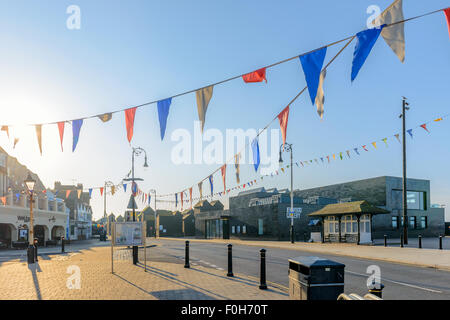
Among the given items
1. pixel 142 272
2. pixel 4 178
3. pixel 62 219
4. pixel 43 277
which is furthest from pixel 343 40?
pixel 62 219

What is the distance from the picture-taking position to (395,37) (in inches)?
290

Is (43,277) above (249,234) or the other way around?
above

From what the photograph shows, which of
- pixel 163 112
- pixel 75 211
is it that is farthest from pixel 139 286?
pixel 75 211

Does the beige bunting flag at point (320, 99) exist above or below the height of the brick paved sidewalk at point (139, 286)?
above

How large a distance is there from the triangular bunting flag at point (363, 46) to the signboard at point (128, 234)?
934 centimetres

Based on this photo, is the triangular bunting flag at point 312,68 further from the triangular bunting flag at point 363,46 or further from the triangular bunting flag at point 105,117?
the triangular bunting flag at point 105,117

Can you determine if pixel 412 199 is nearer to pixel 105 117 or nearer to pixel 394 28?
pixel 105 117

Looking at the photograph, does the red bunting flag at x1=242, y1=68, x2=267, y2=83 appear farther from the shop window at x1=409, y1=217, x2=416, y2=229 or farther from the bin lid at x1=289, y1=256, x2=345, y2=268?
the shop window at x1=409, y1=217, x2=416, y2=229

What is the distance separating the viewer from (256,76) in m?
9.59

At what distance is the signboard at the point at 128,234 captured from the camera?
43.2 feet

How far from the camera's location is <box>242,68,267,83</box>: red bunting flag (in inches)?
374

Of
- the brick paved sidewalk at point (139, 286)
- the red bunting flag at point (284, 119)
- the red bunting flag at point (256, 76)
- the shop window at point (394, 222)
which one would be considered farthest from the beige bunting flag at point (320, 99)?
the shop window at point (394, 222)
